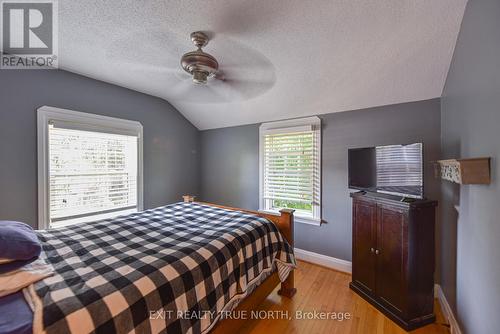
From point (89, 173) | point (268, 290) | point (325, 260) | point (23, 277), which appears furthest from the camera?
point (325, 260)

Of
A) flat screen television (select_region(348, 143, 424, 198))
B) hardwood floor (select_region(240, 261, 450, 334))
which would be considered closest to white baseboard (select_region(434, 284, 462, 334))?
hardwood floor (select_region(240, 261, 450, 334))

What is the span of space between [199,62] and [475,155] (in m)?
1.93

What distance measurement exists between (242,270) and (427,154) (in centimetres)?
222

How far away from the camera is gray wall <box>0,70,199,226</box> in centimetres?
213

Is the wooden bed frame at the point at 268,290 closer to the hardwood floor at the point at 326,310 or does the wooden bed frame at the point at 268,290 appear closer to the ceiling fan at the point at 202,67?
the hardwood floor at the point at 326,310

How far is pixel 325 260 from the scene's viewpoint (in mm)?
2863

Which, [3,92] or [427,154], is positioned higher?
[3,92]

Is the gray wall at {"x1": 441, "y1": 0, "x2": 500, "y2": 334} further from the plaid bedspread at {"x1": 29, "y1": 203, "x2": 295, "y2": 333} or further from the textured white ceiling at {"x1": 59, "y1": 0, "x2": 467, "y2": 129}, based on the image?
the plaid bedspread at {"x1": 29, "y1": 203, "x2": 295, "y2": 333}

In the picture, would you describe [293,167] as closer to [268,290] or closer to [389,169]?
[389,169]

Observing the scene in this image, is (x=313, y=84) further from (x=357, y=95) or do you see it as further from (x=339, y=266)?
(x=339, y=266)

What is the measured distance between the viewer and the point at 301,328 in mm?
1810

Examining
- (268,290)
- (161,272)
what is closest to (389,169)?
(268,290)

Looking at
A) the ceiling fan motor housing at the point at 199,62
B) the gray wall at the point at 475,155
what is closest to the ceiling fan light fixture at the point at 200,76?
the ceiling fan motor housing at the point at 199,62

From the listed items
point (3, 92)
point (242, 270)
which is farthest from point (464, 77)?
point (3, 92)
